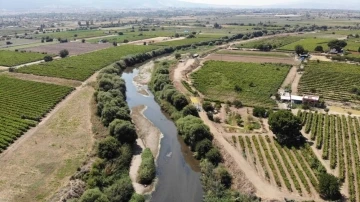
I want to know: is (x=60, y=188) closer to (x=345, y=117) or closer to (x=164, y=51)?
(x=345, y=117)

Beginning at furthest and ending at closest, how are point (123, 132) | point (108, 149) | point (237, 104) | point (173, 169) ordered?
point (237, 104)
point (123, 132)
point (173, 169)
point (108, 149)

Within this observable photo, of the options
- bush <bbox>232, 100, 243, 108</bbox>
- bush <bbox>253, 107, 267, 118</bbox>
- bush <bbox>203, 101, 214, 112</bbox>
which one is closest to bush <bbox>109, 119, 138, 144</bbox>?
bush <bbox>203, 101, 214, 112</bbox>

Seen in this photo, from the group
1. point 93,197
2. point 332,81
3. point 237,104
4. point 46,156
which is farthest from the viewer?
point 332,81

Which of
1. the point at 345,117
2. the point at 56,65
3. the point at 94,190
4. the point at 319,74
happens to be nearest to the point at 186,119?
the point at 94,190

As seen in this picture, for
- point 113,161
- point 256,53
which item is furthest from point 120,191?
point 256,53

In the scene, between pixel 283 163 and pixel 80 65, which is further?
pixel 80 65

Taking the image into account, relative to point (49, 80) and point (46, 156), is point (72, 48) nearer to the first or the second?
point (49, 80)
